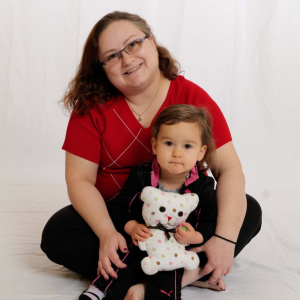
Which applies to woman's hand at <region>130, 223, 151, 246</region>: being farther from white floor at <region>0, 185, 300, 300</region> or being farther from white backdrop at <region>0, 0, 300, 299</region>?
white backdrop at <region>0, 0, 300, 299</region>

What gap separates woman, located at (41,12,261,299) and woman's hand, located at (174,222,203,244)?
0.07m

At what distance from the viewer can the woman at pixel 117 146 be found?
158cm

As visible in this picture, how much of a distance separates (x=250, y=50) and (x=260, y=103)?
383 millimetres

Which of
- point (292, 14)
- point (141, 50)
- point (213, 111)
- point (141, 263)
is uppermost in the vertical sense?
point (292, 14)

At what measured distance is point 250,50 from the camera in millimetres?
3096

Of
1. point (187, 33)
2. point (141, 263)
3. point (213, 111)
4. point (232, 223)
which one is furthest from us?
point (187, 33)

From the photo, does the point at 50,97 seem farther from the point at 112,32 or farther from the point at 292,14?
the point at 292,14

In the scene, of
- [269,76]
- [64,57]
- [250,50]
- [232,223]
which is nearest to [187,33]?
[250,50]

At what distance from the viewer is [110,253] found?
58.6 inches

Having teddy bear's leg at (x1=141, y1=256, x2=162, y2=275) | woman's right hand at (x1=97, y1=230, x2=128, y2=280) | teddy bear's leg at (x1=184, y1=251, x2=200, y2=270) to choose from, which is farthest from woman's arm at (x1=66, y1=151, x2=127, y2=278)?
teddy bear's leg at (x1=184, y1=251, x2=200, y2=270)

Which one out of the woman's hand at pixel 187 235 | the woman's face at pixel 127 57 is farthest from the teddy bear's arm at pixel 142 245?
the woman's face at pixel 127 57

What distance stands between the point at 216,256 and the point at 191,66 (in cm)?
185

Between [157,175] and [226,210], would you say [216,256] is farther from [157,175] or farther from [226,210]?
[157,175]

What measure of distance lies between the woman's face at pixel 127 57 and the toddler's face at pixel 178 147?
0.95ft
